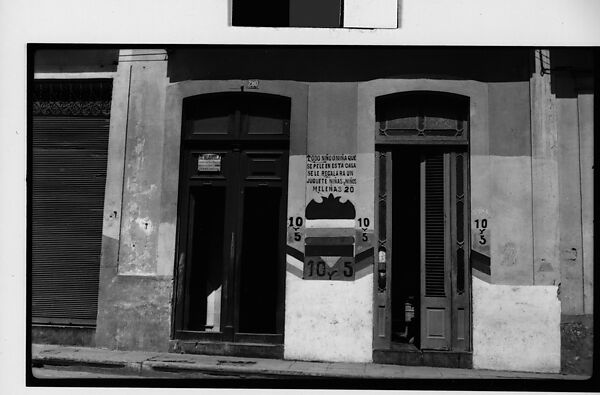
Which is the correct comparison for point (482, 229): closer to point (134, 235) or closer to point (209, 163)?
point (209, 163)

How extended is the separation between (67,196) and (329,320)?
2.07 m

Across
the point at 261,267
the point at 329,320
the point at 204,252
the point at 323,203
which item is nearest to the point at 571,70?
the point at 323,203

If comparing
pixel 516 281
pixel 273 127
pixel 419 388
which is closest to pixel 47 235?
pixel 273 127

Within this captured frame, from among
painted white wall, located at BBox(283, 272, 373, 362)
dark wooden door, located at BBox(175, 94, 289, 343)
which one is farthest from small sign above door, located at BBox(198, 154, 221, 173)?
painted white wall, located at BBox(283, 272, 373, 362)

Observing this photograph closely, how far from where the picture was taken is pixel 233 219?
19.8 ft

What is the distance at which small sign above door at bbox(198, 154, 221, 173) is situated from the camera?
610cm

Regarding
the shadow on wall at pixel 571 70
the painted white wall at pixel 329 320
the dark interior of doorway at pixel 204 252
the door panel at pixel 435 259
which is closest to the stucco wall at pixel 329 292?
the painted white wall at pixel 329 320

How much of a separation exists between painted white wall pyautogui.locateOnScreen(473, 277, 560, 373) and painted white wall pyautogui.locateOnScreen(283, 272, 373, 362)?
2.61ft

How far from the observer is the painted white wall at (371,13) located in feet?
18.9

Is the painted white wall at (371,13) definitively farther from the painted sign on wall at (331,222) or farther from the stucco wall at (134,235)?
the stucco wall at (134,235)

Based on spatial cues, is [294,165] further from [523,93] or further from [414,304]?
[523,93]

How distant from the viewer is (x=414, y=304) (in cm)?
596

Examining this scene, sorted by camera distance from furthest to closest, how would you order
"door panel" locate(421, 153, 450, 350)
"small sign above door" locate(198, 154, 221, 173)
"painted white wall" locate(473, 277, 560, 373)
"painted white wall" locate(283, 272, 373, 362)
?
1. "small sign above door" locate(198, 154, 221, 173)
2. "door panel" locate(421, 153, 450, 350)
3. "painted white wall" locate(283, 272, 373, 362)
4. "painted white wall" locate(473, 277, 560, 373)

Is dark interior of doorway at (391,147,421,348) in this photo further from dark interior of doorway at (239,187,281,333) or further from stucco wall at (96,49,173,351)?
stucco wall at (96,49,173,351)
